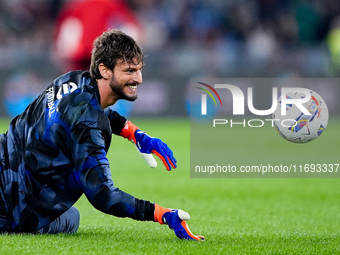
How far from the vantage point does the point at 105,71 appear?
441 cm

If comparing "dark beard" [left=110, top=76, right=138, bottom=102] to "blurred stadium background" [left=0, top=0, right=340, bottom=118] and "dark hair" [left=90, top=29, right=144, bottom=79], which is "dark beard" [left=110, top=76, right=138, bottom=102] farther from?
"blurred stadium background" [left=0, top=0, right=340, bottom=118]

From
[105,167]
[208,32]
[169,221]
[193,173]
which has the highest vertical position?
[208,32]

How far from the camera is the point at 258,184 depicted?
30.3 ft

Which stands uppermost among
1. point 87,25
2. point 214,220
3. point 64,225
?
point 87,25

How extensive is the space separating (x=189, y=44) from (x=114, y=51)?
1427 centimetres

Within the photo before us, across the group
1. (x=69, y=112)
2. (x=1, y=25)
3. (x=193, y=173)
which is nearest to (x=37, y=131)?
(x=69, y=112)

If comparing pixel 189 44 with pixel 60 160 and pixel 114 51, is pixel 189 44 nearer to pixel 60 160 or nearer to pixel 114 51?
pixel 114 51

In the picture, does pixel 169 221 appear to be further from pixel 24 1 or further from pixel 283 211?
pixel 24 1

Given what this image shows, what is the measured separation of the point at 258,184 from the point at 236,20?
12150 millimetres

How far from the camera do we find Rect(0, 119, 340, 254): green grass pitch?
4199mm

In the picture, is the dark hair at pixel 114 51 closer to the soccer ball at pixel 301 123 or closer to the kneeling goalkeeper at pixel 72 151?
the kneeling goalkeeper at pixel 72 151

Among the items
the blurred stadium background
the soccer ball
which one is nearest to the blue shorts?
the soccer ball

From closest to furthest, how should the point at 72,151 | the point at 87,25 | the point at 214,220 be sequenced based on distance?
the point at 72,151, the point at 214,220, the point at 87,25

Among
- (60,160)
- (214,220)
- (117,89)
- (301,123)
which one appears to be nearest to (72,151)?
(60,160)
